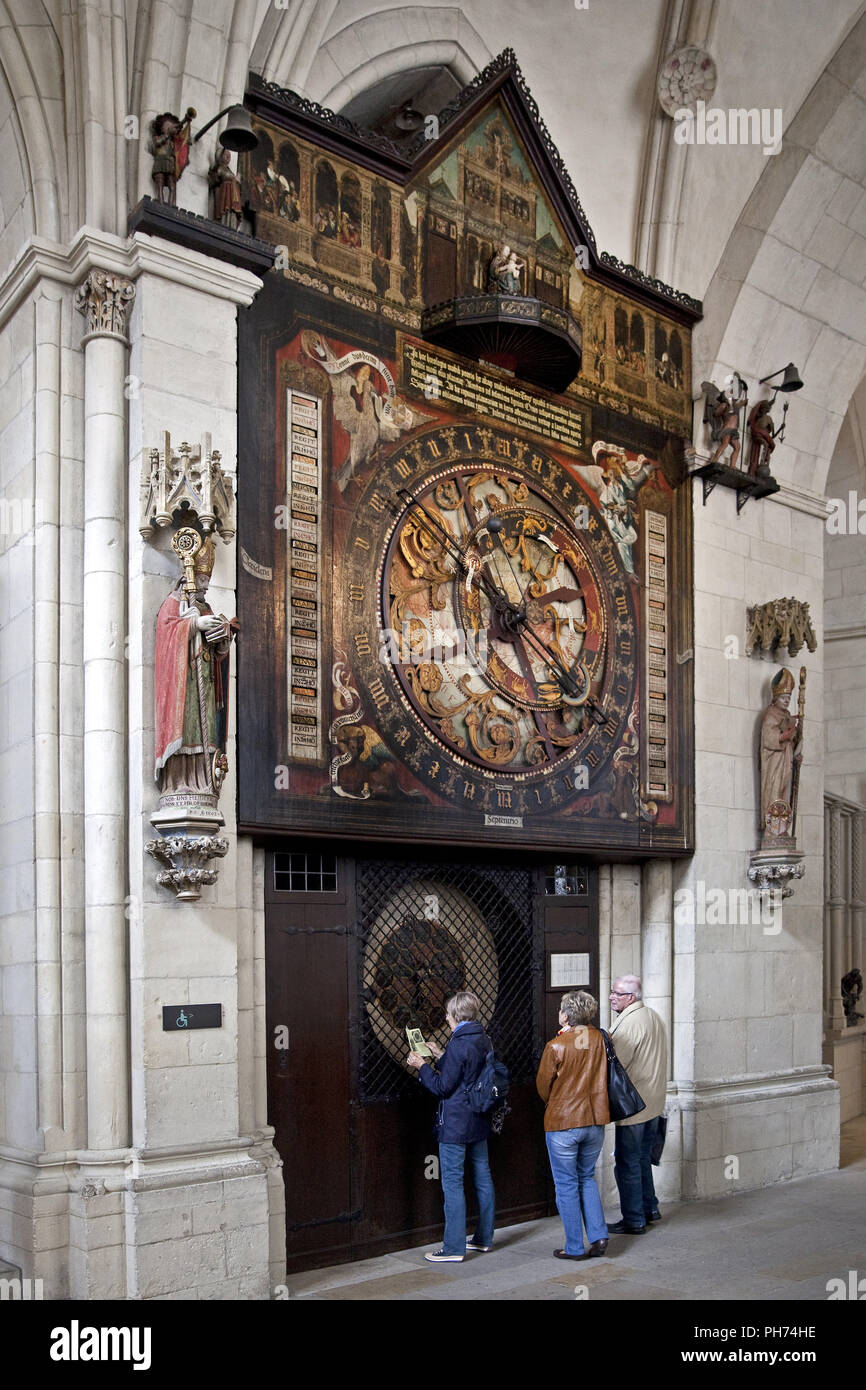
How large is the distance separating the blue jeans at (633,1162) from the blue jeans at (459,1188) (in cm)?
100

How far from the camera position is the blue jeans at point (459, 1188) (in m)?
7.43

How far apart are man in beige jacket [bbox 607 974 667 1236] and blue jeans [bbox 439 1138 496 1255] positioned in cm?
98

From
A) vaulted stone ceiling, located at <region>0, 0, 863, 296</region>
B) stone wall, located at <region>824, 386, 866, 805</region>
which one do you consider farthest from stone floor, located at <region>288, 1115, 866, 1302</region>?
stone wall, located at <region>824, 386, 866, 805</region>

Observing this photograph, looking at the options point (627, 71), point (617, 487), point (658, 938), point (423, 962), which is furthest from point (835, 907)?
point (627, 71)

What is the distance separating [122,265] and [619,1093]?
5113mm

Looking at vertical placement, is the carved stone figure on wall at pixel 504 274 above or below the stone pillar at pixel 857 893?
above

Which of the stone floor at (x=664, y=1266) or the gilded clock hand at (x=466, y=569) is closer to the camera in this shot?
the stone floor at (x=664, y=1266)

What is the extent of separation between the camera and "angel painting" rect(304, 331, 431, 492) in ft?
26.7

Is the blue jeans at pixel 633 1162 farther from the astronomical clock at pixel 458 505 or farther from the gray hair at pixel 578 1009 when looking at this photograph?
the astronomical clock at pixel 458 505

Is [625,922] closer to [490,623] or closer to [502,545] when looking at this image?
[490,623]

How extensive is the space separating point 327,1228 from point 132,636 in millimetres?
3464

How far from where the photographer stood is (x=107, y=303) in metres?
7.12

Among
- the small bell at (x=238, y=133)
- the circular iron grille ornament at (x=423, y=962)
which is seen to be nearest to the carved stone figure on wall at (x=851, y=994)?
the circular iron grille ornament at (x=423, y=962)

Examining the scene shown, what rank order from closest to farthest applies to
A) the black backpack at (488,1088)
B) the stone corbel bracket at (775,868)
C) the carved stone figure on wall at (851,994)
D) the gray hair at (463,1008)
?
the black backpack at (488,1088) → the gray hair at (463,1008) → the stone corbel bracket at (775,868) → the carved stone figure on wall at (851,994)
